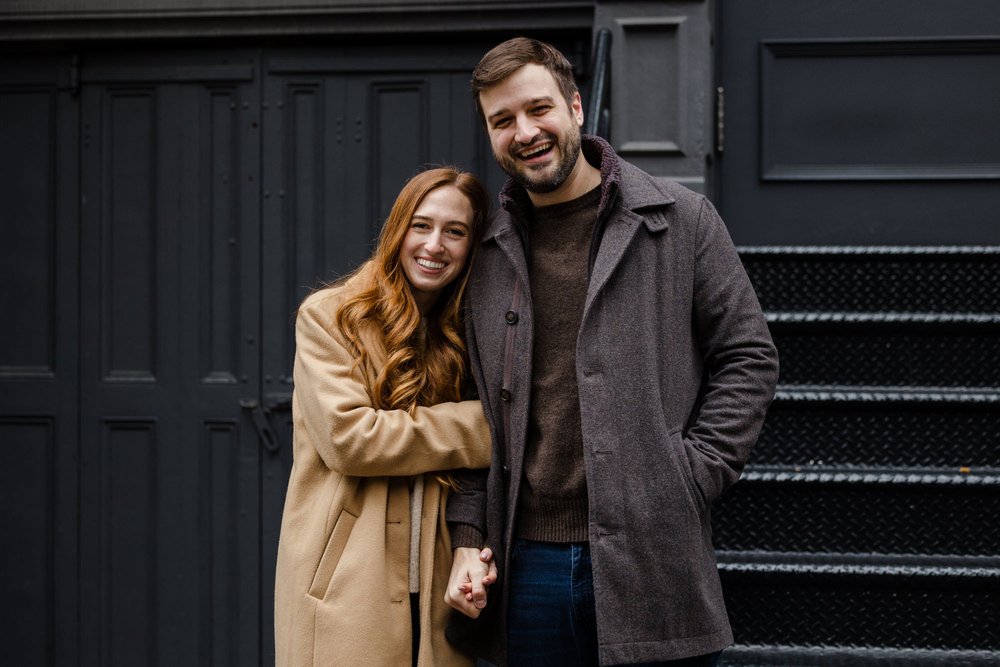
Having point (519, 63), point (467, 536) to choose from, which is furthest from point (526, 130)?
point (467, 536)

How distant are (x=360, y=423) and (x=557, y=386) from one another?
441mm

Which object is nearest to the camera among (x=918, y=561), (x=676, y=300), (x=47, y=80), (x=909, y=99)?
(x=676, y=300)

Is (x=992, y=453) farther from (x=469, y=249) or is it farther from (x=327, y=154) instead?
(x=327, y=154)

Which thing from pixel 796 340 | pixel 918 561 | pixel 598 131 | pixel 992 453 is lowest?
pixel 918 561

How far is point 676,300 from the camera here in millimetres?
2160

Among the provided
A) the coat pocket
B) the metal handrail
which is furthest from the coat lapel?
the metal handrail

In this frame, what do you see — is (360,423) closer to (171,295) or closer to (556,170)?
(556,170)

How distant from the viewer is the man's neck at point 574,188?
226cm

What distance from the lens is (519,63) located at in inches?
84.4

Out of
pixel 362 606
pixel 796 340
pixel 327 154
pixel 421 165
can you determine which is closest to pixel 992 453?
pixel 796 340

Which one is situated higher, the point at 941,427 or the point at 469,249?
the point at 469,249

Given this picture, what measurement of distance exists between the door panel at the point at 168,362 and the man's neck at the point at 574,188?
235 centimetres

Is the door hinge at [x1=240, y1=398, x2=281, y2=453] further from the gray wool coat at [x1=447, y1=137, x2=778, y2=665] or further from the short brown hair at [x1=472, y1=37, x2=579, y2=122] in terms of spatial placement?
the short brown hair at [x1=472, y1=37, x2=579, y2=122]

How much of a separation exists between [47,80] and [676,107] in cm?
277
